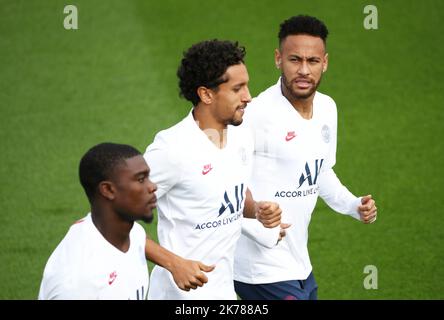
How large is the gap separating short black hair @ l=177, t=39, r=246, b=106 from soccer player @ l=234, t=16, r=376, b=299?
71cm

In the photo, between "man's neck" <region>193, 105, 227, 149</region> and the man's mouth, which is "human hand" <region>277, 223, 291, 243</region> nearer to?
"man's neck" <region>193, 105, 227, 149</region>

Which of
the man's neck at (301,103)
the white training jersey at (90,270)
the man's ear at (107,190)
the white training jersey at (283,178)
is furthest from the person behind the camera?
the man's neck at (301,103)

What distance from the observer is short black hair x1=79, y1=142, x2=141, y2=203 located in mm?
5297

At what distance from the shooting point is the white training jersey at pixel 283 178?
691 centimetres

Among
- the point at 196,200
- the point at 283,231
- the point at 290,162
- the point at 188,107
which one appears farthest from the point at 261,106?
the point at 188,107

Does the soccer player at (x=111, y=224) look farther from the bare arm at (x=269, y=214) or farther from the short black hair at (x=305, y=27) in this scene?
the short black hair at (x=305, y=27)

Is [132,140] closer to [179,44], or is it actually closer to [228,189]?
[179,44]

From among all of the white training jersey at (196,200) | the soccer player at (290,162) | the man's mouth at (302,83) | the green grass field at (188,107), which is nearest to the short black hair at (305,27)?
the soccer player at (290,162)

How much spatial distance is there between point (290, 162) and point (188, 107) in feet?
21.8

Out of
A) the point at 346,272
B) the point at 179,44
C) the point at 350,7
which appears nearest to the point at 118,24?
the point at 179,44

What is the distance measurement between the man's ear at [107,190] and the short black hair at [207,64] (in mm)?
1240

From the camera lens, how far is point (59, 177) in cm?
1159

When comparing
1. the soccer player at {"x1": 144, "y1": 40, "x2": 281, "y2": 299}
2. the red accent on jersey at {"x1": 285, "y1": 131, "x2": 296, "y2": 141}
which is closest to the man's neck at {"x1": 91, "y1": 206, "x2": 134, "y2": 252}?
the soccer player at {"x1": 144, "y1": 40, "x2": 281, "y2": 299}

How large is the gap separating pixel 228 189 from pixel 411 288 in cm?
351
